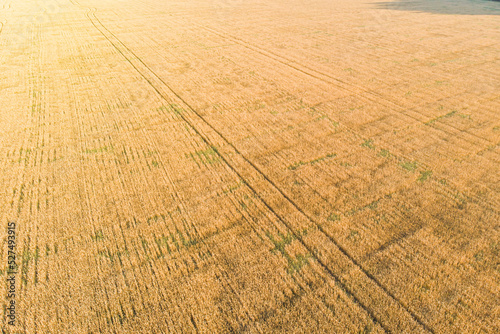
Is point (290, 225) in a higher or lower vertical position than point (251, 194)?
lower

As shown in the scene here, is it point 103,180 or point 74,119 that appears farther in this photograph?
point 74,119

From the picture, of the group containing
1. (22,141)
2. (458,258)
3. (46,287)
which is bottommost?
(458,258)

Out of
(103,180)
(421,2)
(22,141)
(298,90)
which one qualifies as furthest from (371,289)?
(421,2)

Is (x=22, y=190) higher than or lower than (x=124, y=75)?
lower

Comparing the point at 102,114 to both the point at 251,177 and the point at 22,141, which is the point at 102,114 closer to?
the point at 22,141

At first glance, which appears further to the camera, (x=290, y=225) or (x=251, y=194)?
(x=251, y=194)

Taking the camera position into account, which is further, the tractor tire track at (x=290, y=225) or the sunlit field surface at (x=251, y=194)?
the sunlit field surface at (x=251, y=194)

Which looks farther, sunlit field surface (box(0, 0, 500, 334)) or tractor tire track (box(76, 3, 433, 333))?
sunlit field surface (box(0, 0, 500, 334))

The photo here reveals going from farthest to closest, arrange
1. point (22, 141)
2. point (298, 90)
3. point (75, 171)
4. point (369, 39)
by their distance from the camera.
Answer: point (369, 39) → point (298, 90) → point (22, 141) → point (75, 171)
